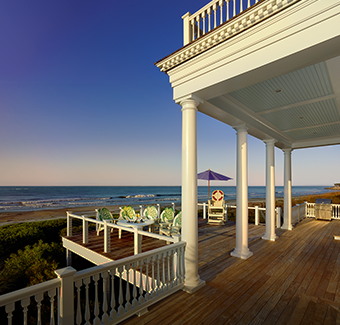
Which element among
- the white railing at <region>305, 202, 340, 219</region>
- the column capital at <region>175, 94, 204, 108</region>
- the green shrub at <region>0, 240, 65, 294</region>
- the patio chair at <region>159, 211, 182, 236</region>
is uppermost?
the column capital at <region>175, 94, 204, 108</region>

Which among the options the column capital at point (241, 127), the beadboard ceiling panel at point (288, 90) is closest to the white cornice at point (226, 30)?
the beadboard ceiling panel at point (288, 90)

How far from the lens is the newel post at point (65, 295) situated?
171cm

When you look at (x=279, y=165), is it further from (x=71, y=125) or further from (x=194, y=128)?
(x=194, y=128)

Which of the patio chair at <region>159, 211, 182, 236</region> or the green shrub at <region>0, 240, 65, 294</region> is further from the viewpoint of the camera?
the green shrub at <region>0, 240, 65, 294</region>

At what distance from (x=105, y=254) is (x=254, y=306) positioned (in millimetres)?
3483

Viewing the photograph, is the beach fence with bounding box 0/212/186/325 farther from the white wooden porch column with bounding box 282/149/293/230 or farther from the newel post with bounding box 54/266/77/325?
the white wooden porch column with bounding box 282/149/293/230

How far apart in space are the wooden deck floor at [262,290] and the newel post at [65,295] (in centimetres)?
81

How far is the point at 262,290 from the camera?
2.98 meters

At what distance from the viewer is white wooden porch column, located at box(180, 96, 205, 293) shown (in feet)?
9.77

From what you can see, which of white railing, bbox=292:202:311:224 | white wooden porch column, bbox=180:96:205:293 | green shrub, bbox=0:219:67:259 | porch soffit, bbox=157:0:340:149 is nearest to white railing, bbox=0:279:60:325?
white wooden porch column, bbox=180:96:205:293

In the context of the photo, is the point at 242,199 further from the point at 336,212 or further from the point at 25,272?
the point at 336,212

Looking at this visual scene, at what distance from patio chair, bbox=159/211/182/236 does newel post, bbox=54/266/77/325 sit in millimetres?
3456

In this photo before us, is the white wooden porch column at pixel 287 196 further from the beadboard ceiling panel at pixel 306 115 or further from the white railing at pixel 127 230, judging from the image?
the white railing at pixel 127 230

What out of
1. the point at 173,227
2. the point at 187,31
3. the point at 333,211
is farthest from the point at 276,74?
the point at 333,211
